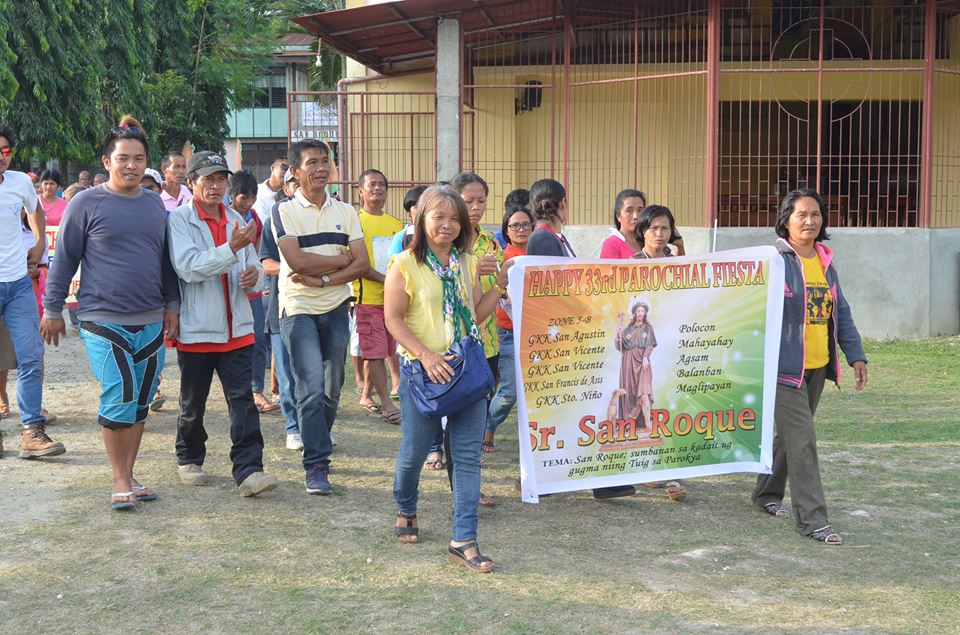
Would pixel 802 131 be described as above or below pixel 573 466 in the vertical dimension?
above

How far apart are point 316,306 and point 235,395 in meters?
0.67

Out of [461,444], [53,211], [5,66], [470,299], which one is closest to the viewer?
[461,444]

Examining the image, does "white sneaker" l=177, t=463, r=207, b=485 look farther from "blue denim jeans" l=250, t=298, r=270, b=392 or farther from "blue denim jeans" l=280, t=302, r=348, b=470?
"blue denim jeans" l=250, t=298, r=270, b=392

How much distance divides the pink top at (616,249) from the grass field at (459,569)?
4.54 ft

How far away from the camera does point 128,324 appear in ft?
18.2

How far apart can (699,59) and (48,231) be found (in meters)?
9.24

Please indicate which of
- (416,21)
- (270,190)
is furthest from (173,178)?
(416,21)

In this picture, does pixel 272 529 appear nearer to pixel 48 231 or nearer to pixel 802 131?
pixel 48 231

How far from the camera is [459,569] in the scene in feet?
15.5

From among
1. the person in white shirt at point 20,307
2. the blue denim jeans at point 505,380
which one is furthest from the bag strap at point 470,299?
the person in white shirt at point 20,307

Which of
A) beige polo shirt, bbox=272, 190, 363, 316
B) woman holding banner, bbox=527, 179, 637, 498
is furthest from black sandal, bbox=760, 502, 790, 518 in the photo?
beige polo shirt, bbox=272, 190, 363, 316

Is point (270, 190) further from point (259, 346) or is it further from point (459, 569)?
point (459, 569)

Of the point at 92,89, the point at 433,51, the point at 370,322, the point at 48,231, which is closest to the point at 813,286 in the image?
the point at 370,322

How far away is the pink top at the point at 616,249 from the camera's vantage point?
6.16 m
